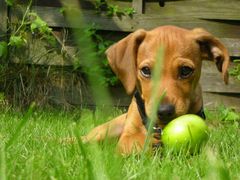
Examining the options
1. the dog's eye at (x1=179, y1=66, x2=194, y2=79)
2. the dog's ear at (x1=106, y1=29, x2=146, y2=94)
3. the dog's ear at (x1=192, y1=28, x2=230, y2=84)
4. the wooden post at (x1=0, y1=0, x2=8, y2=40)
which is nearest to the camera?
the dog's eye at (x1=179, y1=66, x2=194, y2=79)

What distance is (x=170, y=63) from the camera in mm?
3127

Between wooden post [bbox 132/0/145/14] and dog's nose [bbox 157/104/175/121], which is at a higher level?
dog's nose [bbox 157/104/175/121]

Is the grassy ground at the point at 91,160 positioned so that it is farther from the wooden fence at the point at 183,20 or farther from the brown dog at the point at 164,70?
the wooden fence at the point at 183,20

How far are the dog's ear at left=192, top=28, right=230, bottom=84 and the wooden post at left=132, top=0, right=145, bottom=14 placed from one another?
2.87 meters

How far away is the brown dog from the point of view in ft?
9.86

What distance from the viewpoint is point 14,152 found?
Answer: 2.25 metres

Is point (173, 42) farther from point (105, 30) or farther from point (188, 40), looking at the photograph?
point (105, 30)

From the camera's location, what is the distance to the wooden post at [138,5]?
645 cm

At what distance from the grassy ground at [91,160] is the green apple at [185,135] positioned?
6cm

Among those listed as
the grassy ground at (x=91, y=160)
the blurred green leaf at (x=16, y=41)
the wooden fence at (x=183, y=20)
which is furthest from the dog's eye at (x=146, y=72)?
the wooden fence at (x=183, y=20)

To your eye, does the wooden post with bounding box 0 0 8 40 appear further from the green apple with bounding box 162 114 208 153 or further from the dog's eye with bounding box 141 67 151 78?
the green apple with bounding box 162 114 208 153

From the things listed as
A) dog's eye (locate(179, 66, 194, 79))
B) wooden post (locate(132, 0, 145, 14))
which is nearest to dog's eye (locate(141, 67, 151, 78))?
dog's eye (locate(179, 66, 194, 79))

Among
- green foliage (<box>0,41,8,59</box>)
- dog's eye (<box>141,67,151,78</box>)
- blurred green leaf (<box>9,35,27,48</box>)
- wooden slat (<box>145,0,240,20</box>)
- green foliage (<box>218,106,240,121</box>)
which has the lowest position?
green foliage (<box>218,106,240,121</box>)

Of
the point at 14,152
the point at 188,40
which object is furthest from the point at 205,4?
the point at 14,152
